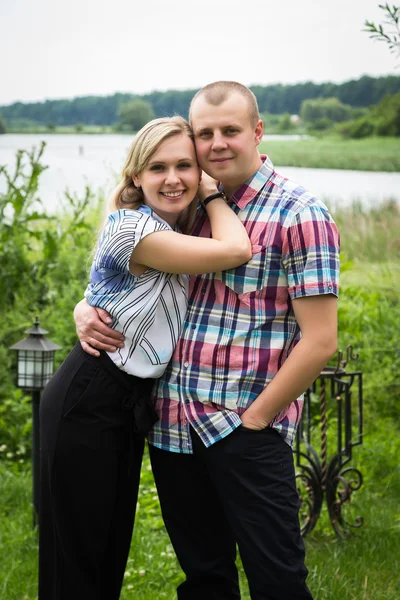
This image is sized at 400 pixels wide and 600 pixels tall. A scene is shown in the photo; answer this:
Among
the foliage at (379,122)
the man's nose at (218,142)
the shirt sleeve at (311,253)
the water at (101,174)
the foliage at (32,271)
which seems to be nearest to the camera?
the shirt sleeve at (311,253)

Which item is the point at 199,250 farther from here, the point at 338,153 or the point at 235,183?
the point at 338,153

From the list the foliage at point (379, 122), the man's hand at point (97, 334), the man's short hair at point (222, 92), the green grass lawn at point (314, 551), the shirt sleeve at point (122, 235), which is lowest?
the green grass lawn at point (314, 551)

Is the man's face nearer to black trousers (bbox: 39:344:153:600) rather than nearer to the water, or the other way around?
black trousers (bbox: 39:344:153:600)

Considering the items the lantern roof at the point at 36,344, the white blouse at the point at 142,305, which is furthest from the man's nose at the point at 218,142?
the lantern roof at the point at 36,344

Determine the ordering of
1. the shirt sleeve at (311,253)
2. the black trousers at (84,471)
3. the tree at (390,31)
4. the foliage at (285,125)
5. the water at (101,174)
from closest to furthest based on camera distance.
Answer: the shirt sleeve at (311,253) → the black trousers at (84,471) → the tree at (390,31) → the water at (101,174) → the foliage at (285,125)

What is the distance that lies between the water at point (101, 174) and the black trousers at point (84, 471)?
12.7 feet

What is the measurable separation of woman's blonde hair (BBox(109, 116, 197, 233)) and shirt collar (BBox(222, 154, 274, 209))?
176 mm

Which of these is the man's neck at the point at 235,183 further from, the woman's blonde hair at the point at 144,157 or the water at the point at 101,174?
the water at the point at 101,174

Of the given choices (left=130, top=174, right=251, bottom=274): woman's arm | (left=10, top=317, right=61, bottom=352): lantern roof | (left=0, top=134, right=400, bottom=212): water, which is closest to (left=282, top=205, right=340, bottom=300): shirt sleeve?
(left=130, top=174, right=251, bottom=274): woman's arm

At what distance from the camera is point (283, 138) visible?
6.21 metres

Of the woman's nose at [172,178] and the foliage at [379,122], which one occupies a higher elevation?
the foliage at [379,122]

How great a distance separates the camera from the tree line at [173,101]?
6109 mm

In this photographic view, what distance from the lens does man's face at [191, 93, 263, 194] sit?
2.00m

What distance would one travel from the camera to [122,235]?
201cm
